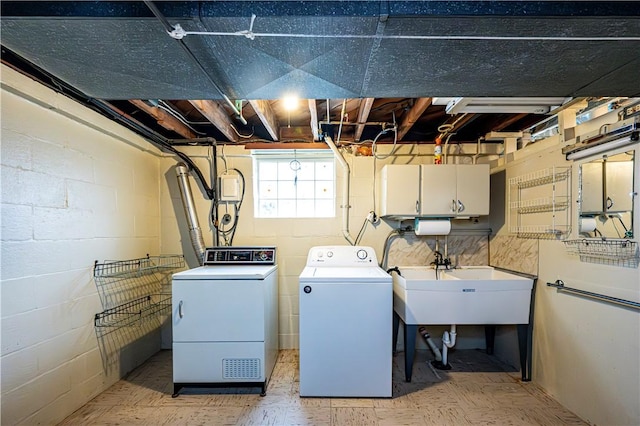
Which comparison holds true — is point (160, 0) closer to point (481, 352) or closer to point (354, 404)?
point (354, 404)

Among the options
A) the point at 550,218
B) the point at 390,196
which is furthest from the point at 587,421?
the point at 390,196

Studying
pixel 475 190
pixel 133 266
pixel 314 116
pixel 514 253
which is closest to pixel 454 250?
pixel 514 253

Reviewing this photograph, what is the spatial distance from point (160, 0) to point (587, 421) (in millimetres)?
3189

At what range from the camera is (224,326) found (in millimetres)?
2180

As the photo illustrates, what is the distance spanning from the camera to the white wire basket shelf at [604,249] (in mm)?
1601

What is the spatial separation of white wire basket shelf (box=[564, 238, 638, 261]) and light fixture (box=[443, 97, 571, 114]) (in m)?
0.93

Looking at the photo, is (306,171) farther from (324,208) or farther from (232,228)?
(232,228)

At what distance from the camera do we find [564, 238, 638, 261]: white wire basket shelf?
160 centimetres

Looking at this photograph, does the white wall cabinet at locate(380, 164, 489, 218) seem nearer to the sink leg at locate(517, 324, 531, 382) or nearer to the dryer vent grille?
the sink leg at locate(517, 324, 531, 382)

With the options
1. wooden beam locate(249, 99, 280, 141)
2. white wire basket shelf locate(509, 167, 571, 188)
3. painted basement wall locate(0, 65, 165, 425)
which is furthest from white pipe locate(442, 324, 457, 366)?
painted basement wall locate(0, 65, 165, 425)

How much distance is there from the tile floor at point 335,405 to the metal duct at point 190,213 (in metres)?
1.16

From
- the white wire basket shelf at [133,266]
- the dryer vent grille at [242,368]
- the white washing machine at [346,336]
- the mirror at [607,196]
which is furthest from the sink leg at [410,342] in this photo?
the white wire basket shelf at [133,266]

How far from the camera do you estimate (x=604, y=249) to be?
174 cm

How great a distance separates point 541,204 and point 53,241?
347cm
